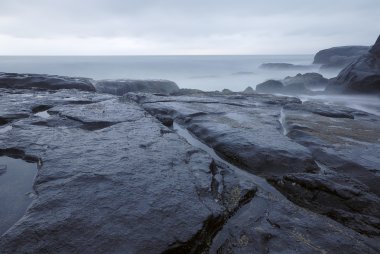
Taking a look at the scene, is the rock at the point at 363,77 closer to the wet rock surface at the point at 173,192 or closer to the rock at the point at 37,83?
the wet rock surface at the point at 173,192

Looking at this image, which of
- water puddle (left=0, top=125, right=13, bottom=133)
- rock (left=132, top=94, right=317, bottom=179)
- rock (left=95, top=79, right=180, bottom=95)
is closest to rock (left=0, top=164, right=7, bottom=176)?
water puddle (left=0, top=125, right=13, bottom=133)

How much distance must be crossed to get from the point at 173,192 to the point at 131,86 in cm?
1163

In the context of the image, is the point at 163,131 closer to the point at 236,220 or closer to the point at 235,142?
the point at 235,142

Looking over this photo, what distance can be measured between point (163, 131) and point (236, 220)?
7.37 ft

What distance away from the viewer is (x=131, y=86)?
1367cm

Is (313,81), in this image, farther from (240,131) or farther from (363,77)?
(240,131)

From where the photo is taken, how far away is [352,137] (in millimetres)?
4559

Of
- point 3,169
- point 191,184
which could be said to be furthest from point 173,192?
point 3,169

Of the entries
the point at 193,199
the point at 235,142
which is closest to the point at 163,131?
the point at 235,142

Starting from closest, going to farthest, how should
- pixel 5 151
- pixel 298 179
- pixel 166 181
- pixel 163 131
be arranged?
pixel 166 181
pixel 298 179
pixel 5 151
pixel 163 131

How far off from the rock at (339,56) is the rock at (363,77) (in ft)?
107

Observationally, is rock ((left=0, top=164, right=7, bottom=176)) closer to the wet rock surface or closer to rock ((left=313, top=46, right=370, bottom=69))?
the wet rock surface

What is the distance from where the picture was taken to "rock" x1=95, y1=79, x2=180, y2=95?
12.7m

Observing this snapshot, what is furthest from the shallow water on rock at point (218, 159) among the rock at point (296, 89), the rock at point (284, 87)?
the rock at point (284, 87)
